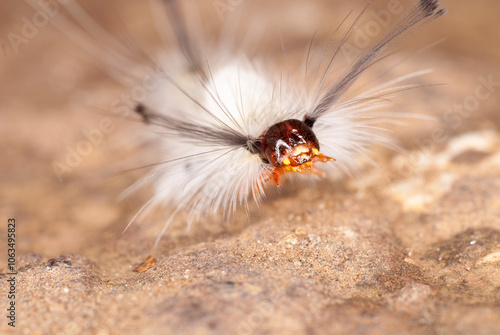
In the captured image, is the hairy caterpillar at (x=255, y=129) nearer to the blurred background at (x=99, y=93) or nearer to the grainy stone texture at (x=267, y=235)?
the grainy stone texture at (x=267, y=235)

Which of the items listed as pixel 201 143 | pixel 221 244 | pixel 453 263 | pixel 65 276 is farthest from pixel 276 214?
pixel 65 276

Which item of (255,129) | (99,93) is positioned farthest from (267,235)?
(99,93)

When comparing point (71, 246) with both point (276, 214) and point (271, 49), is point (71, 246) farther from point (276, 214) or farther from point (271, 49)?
point (271, 49)

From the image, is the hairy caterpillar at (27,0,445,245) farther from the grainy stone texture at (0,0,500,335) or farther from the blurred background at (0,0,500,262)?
the blurred background at (0,0,500,262)

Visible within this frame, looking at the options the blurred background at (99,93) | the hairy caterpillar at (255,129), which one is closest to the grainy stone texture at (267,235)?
the blurred background at (99,93)

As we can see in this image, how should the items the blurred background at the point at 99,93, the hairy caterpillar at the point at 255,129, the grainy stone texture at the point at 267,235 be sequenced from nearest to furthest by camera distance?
1. the grainy stone texture at the point at 267,235
2. the hairy caterpillar at the point at 255,129
3. the blurred background at the point at 99,93
